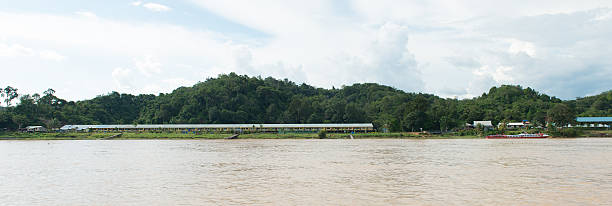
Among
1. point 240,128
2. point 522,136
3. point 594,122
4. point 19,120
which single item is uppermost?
point 19,120

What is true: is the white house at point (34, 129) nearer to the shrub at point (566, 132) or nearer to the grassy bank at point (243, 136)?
the grassy bank at point (243, 136)

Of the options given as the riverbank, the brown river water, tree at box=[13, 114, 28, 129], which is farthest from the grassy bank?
the brown river water

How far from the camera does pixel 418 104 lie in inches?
2452

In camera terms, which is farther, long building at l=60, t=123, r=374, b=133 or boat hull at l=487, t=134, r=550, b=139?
long building at l=60, t=123, r=374, b=133

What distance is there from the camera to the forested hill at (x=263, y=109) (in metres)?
66.1

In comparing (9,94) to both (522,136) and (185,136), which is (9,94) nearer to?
(185,136)

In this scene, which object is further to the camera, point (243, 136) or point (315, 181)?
point (243, 136)

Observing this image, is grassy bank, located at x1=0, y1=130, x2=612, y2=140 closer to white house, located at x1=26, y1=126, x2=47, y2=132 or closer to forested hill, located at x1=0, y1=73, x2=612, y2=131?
white house, located at x1=26, y1=126, x2=47, y2=132

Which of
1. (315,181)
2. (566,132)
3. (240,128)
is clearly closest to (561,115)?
(566,132)

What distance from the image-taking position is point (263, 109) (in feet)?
278

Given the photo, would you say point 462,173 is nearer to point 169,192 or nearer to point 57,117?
point 169,192

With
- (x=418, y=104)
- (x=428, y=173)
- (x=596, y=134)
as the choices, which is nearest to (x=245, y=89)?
(x=418, y=104)

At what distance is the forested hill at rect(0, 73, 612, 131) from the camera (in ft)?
217

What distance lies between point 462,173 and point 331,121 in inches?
2174
